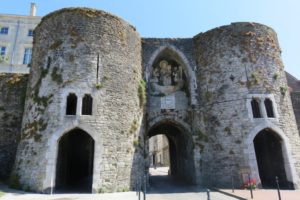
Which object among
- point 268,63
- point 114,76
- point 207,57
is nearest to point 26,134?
point 114,76

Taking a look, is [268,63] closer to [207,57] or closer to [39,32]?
[207,57]

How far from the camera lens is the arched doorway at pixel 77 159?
541 inches

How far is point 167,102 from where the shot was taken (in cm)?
1529

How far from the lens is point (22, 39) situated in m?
29.4

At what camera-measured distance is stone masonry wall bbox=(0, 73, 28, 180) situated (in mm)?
Answer: 13414

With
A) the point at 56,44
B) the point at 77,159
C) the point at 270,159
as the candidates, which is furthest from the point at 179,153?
the point at 56,44

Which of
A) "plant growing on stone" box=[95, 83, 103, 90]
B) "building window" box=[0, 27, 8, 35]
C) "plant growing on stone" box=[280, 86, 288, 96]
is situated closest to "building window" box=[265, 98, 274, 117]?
"plant growing on stone" box=[280, 86, 288, 96]

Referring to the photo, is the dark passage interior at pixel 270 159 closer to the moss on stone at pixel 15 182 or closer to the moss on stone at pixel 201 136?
the moss on stone at pixel 201 136

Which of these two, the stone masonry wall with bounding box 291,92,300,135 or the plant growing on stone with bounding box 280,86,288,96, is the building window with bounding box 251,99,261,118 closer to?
the plant growing on stone with bounding box 280,86,288,96

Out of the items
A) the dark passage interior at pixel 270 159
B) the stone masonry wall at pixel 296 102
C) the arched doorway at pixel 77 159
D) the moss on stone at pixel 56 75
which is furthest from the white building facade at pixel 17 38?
the stone masonry wall at pixel 296 102

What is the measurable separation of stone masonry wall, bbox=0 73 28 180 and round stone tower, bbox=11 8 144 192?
1.62m

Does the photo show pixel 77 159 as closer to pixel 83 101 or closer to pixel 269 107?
pixel 83 101

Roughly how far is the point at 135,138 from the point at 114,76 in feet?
11.2

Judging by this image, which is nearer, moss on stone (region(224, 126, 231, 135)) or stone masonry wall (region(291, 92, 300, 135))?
moss on stone (region(224, 126, 231, 135))
